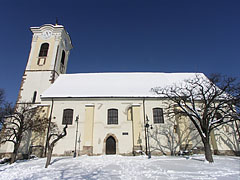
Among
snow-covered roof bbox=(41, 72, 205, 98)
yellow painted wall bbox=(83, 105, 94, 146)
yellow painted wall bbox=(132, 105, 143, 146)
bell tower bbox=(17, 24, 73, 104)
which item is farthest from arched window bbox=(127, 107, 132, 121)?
bell tower bbox=(17, 24, 73, 104)

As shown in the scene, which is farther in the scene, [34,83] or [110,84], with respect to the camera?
[34,83]

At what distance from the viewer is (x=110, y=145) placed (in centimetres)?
1795

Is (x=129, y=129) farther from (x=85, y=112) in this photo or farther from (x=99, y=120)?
(x=85, y=112)

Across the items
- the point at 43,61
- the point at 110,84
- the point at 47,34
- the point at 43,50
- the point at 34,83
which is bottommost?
the point at 110,84

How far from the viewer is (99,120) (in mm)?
18875

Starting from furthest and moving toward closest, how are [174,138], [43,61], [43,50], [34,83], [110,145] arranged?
[43,50] < [43,61] < [34,83] < [174,138] < [110,145]

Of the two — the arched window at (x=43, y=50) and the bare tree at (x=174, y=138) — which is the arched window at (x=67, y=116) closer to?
the bare tree at (x=174, y=138)

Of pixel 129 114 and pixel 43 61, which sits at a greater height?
pixel 43 61

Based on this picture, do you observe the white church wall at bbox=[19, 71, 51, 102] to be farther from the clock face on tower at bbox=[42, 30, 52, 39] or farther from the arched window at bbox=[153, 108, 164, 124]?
the arched window at bbox=[153, 108, 164, 124]

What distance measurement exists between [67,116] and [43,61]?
32.4 ft

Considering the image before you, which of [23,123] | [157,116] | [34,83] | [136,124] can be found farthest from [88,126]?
[34,83]

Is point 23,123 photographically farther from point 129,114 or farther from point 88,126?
point 129,114

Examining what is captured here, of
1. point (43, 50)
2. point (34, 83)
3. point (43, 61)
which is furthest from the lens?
point (43, 50)

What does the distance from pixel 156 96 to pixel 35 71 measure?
17.0 meters
